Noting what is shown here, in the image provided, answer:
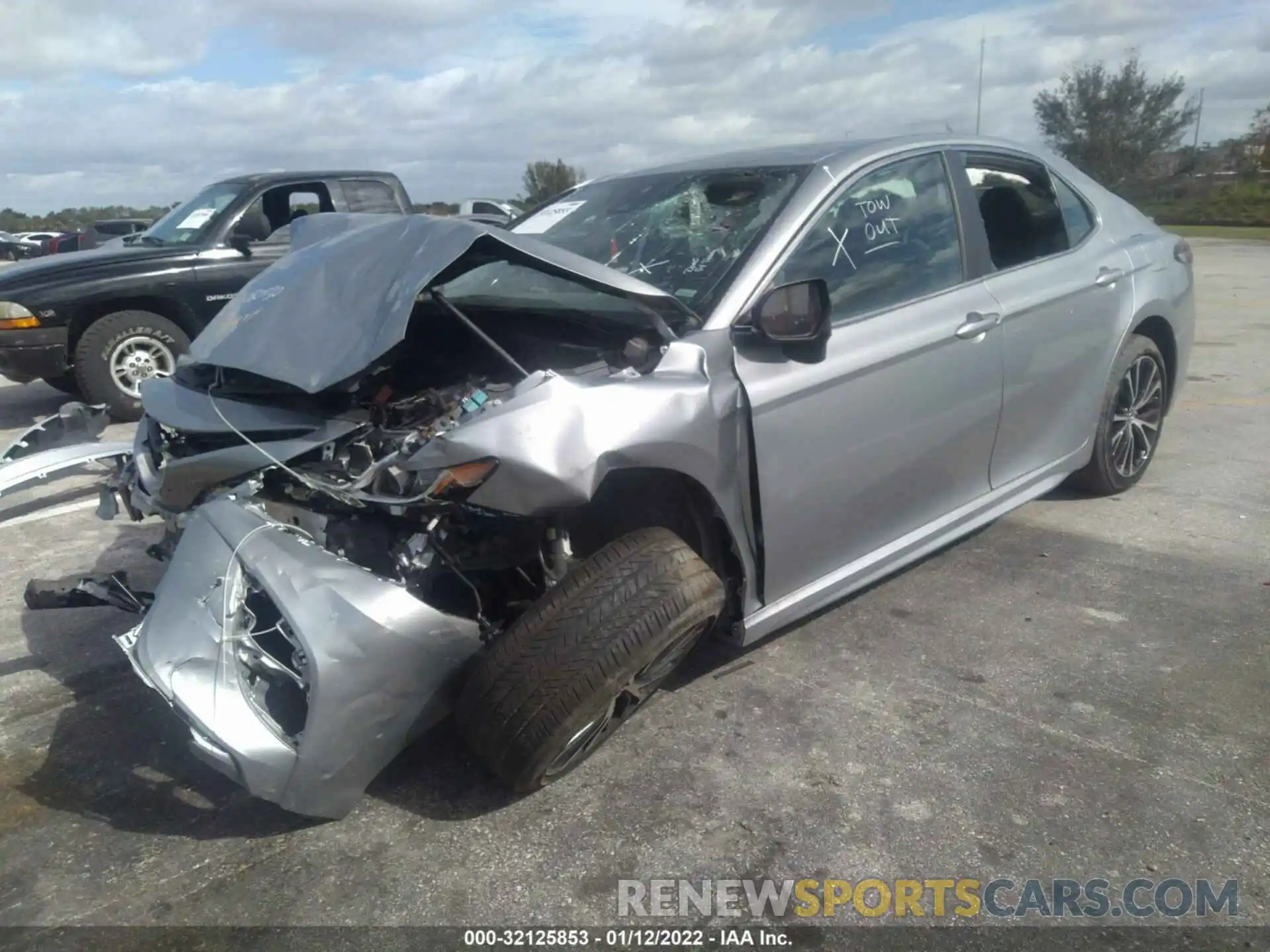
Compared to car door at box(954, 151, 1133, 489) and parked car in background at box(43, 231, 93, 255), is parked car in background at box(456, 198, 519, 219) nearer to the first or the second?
parked car in background at box(43, 231, 93, 255)

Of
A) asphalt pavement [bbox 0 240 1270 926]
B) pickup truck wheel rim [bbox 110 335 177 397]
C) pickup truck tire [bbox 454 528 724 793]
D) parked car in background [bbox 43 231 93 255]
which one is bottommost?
asphalt pavement [bbox 0 240 1270 926]

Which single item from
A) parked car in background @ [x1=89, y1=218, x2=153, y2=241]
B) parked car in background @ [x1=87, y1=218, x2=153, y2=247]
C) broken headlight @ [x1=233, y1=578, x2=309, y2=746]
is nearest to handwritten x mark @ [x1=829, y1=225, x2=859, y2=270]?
broken headlight @ [x1=233, y1=578, x2=309, y2=746]

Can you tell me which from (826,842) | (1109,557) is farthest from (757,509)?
(1109,557)

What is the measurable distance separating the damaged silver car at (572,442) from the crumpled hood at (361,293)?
0.01 meters

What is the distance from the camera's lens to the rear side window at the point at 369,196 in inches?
341

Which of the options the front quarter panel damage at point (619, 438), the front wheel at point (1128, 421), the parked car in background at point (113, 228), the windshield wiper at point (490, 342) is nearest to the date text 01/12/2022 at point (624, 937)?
the front quarter panel damage at point (619, 438)

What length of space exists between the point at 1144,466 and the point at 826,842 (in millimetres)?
3500

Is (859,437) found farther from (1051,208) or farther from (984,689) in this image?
(1051,208)

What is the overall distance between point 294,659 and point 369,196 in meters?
7.08

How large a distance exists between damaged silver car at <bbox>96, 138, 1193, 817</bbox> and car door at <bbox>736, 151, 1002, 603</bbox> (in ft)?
0.04

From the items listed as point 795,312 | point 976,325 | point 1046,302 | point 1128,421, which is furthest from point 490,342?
point 1128,421

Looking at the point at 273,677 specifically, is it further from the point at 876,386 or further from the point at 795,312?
the point at 876,386

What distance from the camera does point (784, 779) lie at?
2.93 meters

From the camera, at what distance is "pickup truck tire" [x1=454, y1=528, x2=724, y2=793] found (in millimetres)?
2607
